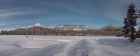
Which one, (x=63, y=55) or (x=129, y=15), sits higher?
(x=129, y=15)

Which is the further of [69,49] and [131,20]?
[131,20]

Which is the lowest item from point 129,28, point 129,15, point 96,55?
point 96,55

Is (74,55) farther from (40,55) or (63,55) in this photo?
(40,55)

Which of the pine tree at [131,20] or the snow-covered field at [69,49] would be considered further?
the pine tree at [131,20]

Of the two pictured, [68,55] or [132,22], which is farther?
[132,22]

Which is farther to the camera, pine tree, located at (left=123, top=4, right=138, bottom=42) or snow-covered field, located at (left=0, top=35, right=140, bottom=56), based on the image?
pine tree, located at (left=123, top=4, right=138, bottom=42)

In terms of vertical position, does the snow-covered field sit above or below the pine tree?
below

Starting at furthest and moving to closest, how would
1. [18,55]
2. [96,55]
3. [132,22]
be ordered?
[132,22], [96,55], [18,55]

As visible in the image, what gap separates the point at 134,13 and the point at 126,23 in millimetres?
2996

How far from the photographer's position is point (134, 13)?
30.1 metres

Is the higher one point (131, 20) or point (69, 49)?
point (131, 20)

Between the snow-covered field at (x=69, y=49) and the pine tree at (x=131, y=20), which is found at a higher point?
the pine tree at (x=131, y=20)

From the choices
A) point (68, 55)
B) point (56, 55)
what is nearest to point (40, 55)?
point (56, 55)

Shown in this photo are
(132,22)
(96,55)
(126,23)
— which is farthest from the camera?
(126,23)
